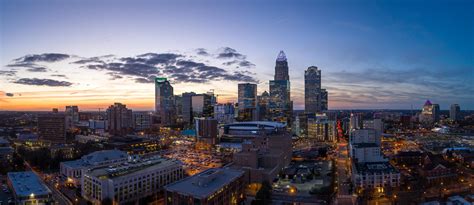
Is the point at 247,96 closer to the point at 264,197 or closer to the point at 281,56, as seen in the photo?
the point at 281,56

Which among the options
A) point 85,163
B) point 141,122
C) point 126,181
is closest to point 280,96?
point 141,122

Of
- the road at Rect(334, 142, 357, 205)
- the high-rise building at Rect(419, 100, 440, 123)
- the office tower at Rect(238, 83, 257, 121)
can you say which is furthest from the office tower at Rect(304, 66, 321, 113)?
the road at Rect(334, 142, 357, 205)

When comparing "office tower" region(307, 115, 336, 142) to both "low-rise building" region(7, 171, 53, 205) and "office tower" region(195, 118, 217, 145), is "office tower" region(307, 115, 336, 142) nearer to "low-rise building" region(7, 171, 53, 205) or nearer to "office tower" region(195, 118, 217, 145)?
"office tower" region(195, 118, 217, 145)

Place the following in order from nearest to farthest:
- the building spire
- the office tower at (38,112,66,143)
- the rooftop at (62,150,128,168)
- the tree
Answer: the tree < the rooftop at (62,150,128,168) < the office tower at (38,112,66,143) < the building spire

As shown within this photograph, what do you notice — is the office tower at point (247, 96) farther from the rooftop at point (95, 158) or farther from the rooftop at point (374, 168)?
the rooftop at point (374, 168)

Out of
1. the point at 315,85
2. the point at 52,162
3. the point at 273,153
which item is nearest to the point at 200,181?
the point at 273,153

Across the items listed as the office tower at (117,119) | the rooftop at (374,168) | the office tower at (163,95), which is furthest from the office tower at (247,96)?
the rooftop at (374,168)
